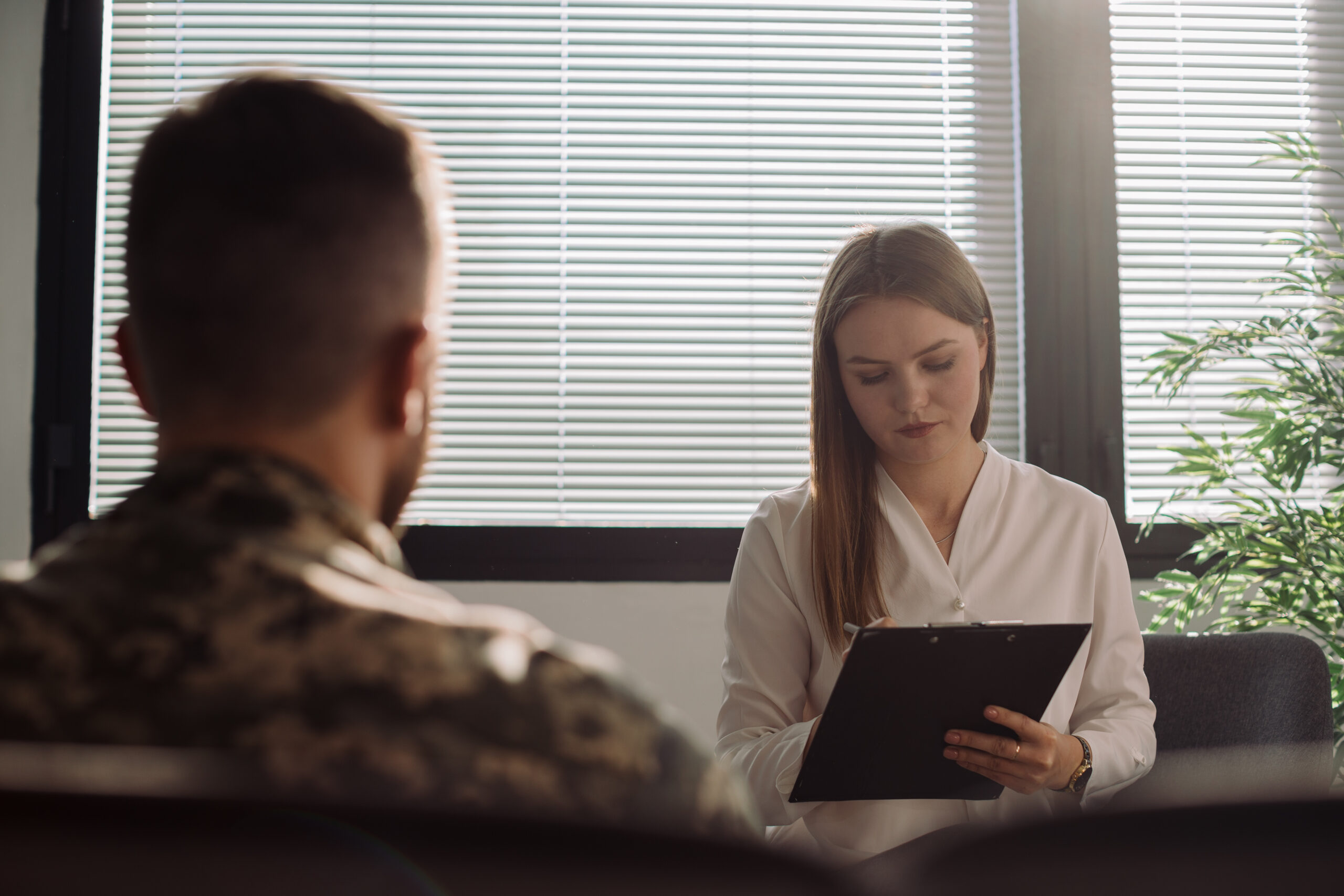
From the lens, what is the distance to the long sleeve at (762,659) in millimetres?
1410

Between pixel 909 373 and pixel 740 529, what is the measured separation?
94 centimetres

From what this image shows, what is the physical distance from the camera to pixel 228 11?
2.46m

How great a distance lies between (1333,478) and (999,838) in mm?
2722

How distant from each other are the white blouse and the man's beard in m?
0.92

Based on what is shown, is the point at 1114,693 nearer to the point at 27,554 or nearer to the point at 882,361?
the point at 882,361

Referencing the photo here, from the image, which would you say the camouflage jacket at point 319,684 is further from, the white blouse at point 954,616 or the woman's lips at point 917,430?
the woman's lips at point 917,430

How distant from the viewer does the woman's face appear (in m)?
1.50

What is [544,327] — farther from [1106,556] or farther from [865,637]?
[865,637]

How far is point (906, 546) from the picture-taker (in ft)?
5.05

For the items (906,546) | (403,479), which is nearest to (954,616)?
(906,546)

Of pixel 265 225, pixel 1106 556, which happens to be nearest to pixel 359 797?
pixel 265 225

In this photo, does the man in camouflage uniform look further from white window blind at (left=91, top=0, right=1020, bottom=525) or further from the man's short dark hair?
white window blind at (left=91, top=0, right=1020, bottom=525)

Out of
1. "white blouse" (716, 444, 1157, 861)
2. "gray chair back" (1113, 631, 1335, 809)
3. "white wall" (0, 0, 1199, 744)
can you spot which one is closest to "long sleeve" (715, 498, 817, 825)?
"white blouse" (716, 444, 1157, 861)

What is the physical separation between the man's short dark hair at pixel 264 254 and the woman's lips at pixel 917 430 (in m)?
1.11
